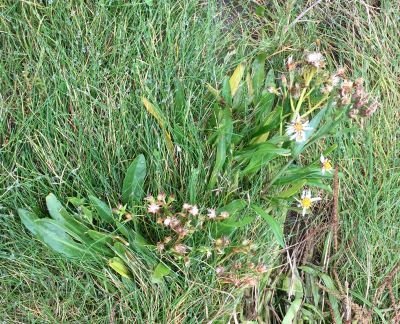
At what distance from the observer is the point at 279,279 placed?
4.82 ft

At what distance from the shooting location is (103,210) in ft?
4.28

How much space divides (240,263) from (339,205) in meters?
0.35

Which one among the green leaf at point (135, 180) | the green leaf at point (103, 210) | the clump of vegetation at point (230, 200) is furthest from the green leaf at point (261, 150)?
the green leaf at point (103, 210)

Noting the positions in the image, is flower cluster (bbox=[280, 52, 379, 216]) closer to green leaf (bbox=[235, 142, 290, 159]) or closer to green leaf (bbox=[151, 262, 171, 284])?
green leaf (bbox=[235, 142, 290, 159])

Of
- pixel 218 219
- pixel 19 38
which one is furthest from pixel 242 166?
pixel 19 38

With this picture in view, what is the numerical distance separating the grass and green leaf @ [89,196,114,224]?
5 cm

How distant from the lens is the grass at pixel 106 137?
1355 millimetres

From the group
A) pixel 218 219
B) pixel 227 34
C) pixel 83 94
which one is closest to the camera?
pixel 218 219

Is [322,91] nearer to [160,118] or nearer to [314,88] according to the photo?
[314,88]

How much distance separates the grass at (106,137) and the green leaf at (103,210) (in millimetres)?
46

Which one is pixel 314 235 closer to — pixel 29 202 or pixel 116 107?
pixel 116 107

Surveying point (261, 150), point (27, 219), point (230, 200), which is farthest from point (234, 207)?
point (27, 219)

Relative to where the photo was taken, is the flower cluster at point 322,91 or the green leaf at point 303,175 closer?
the flower cluster at point 322,91

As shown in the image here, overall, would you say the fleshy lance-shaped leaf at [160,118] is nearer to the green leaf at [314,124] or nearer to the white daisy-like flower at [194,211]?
the white daisy-like flower at [194,211]
